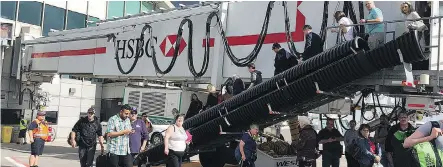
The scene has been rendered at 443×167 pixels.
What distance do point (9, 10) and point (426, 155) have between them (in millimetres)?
21294

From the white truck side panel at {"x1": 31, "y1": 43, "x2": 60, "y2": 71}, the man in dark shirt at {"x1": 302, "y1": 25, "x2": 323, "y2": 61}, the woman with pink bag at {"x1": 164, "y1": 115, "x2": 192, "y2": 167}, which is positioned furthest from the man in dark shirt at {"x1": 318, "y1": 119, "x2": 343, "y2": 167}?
the white truck side panel at {"x1": 31, "y1": 43, "x2": 60, "y2": 71}

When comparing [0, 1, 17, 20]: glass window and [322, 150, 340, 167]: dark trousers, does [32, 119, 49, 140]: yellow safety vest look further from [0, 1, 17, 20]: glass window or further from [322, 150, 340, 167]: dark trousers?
[0, 1, 17, 20]: glass window

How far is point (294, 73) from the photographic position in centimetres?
802

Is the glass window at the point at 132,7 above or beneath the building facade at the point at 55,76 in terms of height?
above

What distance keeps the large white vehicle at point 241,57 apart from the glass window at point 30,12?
661cm

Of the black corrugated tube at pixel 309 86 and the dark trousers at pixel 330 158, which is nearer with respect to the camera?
the black corrugated tube at pixel 309 86

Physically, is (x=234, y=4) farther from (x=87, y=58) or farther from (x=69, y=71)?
(x=69, y=71)

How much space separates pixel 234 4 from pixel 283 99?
376 cm

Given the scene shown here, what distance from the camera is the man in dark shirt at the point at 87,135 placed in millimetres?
9086

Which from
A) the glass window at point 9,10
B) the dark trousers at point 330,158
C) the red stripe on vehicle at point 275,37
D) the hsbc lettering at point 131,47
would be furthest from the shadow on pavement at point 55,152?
the dark trousers at point 330,158

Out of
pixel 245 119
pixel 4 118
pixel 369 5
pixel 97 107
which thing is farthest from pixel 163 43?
pixel 97 107

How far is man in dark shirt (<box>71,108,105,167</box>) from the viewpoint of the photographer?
29.8 ft

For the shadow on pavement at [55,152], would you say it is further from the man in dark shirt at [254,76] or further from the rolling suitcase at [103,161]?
the man in dark shirt at [254,76]

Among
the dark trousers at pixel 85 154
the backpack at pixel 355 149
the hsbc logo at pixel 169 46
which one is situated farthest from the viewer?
the hsbc logo at pixel 169 46
